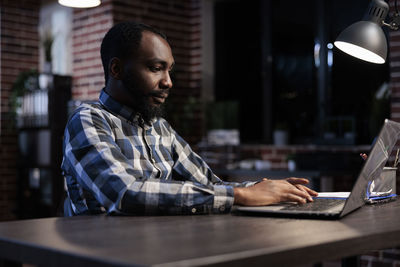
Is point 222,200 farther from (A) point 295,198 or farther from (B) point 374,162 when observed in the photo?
(B) point 374,162

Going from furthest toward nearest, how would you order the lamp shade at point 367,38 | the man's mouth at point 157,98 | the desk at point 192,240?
the lamp shade at point 367,38, the man's mouth at point 157,98, the desk at point 192,240

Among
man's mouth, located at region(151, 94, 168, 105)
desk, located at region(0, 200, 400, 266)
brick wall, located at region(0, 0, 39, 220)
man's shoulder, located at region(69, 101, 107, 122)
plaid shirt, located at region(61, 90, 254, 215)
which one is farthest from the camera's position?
brick wall, located at region(0, 0, 39, 220)

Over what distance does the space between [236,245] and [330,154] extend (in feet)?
9.37

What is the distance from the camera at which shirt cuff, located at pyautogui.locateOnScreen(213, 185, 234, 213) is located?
132 cm

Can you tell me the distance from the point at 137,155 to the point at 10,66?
3951 millimetres

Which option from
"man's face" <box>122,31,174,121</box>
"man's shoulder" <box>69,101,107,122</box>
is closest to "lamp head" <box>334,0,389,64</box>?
"man's face" <box>122,31,174,121</box>

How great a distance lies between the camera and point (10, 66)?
513cm

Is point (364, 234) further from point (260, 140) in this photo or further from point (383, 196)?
point (260, 140)

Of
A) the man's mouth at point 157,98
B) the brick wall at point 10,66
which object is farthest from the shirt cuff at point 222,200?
the brick wall at point 10,66

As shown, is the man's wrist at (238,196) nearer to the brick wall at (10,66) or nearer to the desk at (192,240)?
the desk at (192,240)

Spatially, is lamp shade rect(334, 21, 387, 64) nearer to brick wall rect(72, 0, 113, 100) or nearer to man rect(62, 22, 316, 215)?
man rect(62, 22, 316, 215)

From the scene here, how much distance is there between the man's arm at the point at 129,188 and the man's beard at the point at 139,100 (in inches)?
9.5

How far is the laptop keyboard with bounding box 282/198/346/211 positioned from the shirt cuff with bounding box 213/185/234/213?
0.45 feet

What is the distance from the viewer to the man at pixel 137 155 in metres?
1.30
